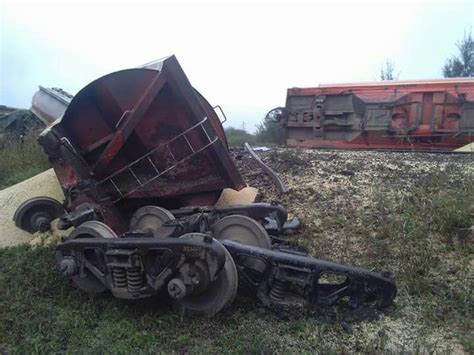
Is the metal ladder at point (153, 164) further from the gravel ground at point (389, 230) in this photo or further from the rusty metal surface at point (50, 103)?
the rusty metal surface at point (50, 103)

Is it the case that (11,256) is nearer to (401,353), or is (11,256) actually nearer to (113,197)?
(113,197)

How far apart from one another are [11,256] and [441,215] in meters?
4.10

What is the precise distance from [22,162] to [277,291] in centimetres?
745

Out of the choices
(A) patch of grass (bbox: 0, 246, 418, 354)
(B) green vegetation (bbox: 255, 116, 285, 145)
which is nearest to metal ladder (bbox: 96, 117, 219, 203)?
(A) patch of grass (bbox: 0, 246, 418, 354)

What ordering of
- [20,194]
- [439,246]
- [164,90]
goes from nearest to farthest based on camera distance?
[439,246] < [164,90] < [20,194]

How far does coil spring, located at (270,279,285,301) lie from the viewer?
341 cm

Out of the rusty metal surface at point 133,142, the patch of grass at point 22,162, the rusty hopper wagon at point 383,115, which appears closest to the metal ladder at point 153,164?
the rusty metal surface at point 133,142

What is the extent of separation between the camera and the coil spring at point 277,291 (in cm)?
341

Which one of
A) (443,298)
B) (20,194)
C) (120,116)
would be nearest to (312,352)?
(443,298)

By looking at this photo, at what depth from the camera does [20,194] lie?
6.05 metres

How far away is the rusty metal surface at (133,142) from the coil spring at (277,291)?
1868 mm

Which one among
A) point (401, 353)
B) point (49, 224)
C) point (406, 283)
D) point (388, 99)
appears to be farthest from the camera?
point (388, 99)

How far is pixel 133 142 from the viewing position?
4.75 m

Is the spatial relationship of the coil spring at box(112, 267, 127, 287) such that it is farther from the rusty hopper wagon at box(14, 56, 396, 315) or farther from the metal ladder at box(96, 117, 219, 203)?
the metal ladder at box(96, 117, 219, 203)
